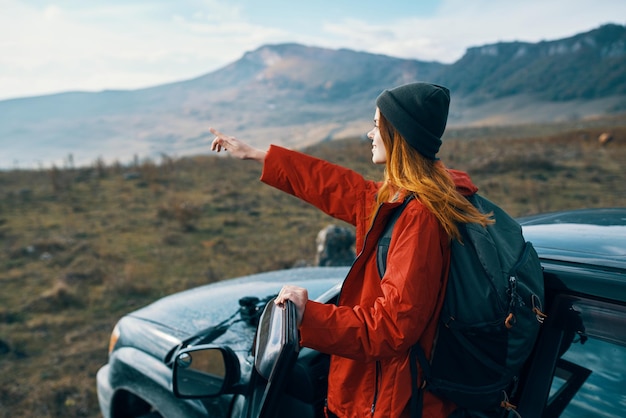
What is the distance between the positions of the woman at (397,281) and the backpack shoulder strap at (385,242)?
0.02 metres

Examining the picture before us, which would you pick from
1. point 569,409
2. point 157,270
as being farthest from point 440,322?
point 157,270

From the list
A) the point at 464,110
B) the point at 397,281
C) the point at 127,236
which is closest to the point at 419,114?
the point at 397,281

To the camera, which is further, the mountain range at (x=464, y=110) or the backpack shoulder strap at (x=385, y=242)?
the mountain range at (x=464, y=110)

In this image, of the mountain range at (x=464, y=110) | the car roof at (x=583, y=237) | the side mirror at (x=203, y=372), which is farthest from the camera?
the mountain range at (x=464, y=110)

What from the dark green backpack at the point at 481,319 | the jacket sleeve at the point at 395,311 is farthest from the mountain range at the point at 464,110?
the jacket sleeve at the point at 395,311

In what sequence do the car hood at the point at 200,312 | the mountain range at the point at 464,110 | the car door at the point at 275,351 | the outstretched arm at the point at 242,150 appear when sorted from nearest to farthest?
the car door at the point at 275,351 → the outstretched arm at the point at 242,150 → the car hood at the point at 200,312 → the mountain range at the point at 464,110

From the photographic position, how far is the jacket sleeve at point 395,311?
1.29 metres

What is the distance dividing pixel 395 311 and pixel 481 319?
0.77 feet

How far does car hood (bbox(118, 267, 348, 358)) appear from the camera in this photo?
249 centimetres

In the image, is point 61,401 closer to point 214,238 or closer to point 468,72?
point 214,238

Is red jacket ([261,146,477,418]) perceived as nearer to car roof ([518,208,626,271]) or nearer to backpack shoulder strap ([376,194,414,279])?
backpack shoulder strap ([376,194,414,279])

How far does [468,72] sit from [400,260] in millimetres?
175257

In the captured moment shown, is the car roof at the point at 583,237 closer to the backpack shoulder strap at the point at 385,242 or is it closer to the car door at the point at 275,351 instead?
the backpack shoulder strap at the point at 385,242

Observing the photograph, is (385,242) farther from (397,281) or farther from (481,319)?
(481,319)
